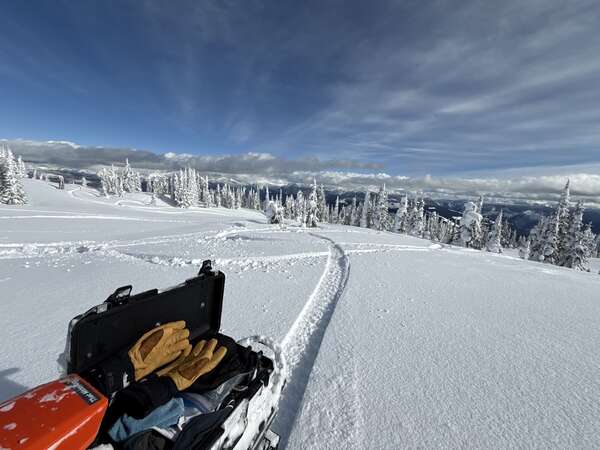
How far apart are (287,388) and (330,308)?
3.14 meters

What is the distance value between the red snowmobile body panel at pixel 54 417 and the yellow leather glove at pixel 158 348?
0.76 m

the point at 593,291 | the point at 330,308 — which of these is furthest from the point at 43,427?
the point at 593,291

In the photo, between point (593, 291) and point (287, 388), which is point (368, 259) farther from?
point (287, 388)

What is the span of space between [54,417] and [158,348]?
125 cm

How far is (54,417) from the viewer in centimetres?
174

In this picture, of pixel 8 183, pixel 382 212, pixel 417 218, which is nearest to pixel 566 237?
pixel 417 218

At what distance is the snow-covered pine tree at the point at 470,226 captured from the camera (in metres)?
44.4

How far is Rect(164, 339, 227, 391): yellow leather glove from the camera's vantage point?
2.92 m

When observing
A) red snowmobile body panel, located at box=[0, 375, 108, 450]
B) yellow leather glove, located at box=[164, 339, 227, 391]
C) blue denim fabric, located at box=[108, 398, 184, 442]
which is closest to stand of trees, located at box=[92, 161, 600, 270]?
yellow leather glove, located at box=[164, 339, 227, 391]

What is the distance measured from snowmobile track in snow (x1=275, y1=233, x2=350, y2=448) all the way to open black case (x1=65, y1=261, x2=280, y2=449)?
55 centimetres

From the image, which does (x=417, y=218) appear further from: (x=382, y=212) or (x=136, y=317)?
(x=136, y=317)

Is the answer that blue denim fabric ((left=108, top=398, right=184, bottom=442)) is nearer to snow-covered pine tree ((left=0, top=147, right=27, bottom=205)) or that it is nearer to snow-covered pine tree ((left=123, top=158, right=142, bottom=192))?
snow-covered pine tree ((left=0, top=147, right=27, bottom=205))

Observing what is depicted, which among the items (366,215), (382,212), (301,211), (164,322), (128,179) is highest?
(128,179)

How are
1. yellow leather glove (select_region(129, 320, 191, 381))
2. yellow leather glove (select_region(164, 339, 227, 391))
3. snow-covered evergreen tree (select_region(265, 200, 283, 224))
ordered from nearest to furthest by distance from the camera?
1. yellow leather glove (select_region(129, 320, 191, 381))
2. yellow leather glove (select_region(164, 339, 227, 391))
3. snow-covered evergreen tree (select_region(265, 200, 283, 224))
